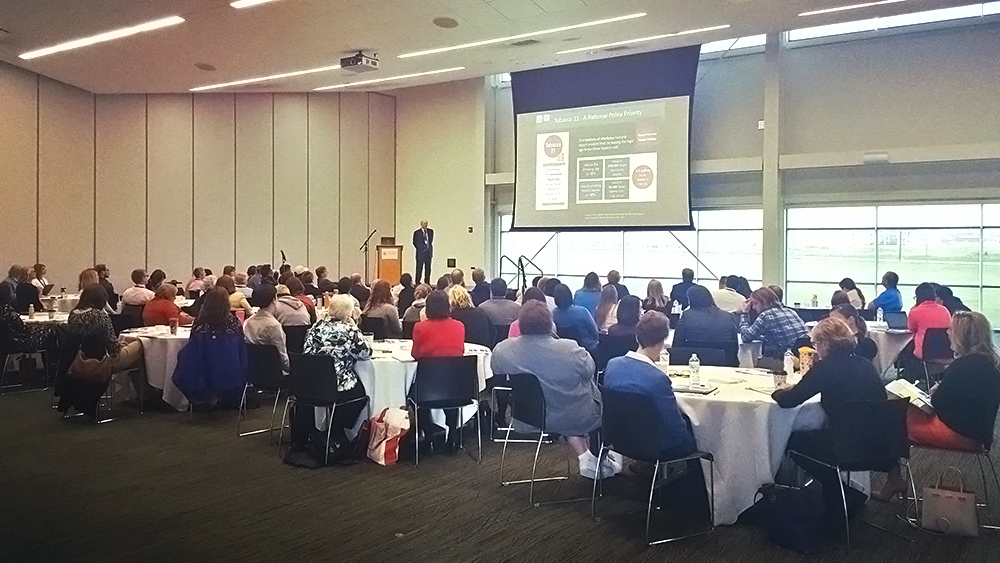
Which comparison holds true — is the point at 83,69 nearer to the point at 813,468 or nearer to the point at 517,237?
the point at 517,237

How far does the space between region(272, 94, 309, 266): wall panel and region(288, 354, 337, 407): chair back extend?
11.6 metres

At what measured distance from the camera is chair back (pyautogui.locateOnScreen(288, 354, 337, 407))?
5426mm

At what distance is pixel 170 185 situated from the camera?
51.8 ft

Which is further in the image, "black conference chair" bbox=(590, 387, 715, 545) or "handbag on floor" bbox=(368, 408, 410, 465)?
"handbag on floor" bbox=(368, 408, 410, 465)

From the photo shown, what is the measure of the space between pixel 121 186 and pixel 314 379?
12304 millimetres

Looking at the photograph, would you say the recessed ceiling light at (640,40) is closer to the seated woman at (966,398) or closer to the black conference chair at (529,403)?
the seated woman at (966,398)

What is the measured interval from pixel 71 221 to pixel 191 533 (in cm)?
1265

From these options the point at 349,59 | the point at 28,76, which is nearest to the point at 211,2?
the point at 349,59

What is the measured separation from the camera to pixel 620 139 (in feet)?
46.9

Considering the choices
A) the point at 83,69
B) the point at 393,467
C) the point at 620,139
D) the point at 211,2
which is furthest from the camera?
the point at 620,139

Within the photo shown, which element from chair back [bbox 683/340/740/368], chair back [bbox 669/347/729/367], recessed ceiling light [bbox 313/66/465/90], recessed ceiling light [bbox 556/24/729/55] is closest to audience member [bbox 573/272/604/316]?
chair back [bbox 683/340/740/368]

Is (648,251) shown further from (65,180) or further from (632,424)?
(65,180)

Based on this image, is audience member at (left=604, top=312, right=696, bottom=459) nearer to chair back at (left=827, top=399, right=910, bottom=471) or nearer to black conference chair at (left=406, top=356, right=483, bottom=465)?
chair back at (left=827, top=399, right=910, bottom=471)

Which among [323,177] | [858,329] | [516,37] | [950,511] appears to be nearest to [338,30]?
[516,37]
